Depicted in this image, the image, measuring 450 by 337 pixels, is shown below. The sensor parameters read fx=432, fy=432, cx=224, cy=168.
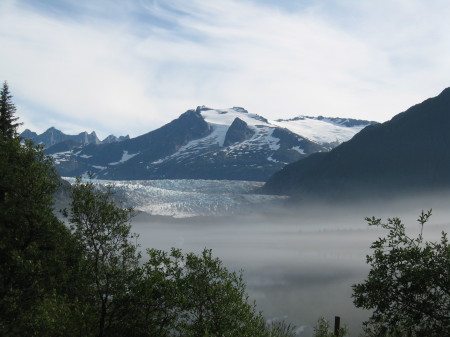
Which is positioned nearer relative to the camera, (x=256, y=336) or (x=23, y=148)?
(x=256, y=336)

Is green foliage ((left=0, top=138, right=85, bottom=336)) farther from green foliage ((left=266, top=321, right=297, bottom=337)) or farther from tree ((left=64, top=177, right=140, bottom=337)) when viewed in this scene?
green foliage ((left=266, top=321, right=297, bottom=337))

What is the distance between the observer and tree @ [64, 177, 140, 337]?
20750 millimetres

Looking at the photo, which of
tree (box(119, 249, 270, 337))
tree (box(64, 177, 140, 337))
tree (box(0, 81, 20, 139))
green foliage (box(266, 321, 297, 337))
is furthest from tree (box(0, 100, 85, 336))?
tree (box(0, 81, 20, 139))

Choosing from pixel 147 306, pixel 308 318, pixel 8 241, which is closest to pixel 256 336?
pixel 147 306

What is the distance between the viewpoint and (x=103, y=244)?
847 inches

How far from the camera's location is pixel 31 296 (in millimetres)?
19375

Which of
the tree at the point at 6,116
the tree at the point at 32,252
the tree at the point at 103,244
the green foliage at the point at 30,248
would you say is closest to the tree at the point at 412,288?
the tree at the point at 103,244

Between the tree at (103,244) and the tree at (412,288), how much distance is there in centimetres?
1106

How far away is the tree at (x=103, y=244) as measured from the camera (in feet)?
68.1

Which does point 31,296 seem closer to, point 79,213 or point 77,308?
point 77,308

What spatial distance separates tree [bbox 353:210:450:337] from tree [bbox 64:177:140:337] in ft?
36.3

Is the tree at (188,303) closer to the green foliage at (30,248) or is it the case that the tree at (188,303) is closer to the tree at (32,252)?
the tree at (32,252)

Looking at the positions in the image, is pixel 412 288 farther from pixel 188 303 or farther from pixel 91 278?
pixel 91 278

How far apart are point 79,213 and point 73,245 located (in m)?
1.59
